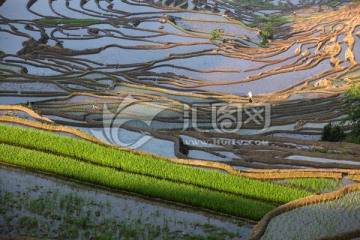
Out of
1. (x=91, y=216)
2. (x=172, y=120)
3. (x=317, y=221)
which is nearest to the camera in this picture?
(x=317, y=221)

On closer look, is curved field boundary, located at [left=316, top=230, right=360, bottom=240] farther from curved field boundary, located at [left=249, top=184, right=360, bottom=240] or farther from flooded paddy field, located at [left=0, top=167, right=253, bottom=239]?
flooded paddy field, located at [left=0, top=167, right=253, bottom=239]

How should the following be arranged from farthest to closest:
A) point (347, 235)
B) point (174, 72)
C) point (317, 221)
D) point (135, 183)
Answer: point (174, 72), point (135, 183), point (317, 221), point (347, 235)

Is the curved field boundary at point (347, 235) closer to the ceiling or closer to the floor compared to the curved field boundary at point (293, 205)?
closer to the ceiling

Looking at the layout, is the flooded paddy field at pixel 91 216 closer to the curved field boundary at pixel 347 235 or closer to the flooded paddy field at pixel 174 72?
the curved field boundary at pixel 347 235

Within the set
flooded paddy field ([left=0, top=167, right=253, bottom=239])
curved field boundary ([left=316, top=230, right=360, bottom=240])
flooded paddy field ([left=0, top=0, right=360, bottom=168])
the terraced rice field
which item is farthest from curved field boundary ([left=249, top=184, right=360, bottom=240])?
flooded paddy field ([left=0, top=0, right=360, bottom=168])

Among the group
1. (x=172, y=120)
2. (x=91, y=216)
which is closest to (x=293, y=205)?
(x=91, y=216)

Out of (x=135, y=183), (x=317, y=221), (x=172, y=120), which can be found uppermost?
(x=317, y=221)

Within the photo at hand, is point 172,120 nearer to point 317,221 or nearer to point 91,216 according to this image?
point 91,216

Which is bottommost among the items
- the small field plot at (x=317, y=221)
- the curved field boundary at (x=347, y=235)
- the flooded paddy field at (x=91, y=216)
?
the flooded paddy field at (x=91, y=216)

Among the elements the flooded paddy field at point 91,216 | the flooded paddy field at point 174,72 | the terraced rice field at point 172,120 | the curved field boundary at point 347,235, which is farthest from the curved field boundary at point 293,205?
the flooded paddy field at point 174,72
